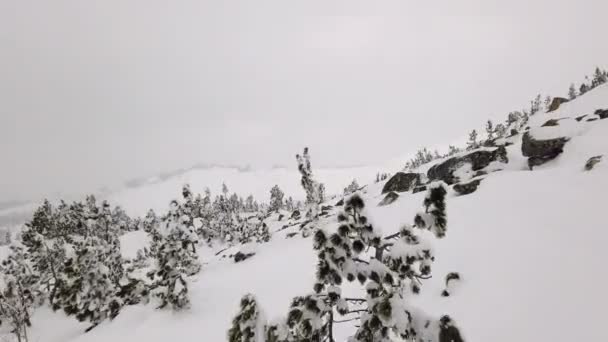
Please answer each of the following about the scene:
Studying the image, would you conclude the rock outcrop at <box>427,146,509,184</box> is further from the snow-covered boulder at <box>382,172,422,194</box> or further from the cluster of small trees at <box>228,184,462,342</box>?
the cluster of small trees at <box>228,184,462,342</box>

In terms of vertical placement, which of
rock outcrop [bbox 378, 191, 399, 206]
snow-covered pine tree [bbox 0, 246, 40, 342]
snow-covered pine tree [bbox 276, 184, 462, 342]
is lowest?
snow-covered pine tree [bbox 0, 246, 40, 342]

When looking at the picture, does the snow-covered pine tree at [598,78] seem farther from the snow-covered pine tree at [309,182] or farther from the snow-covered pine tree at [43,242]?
the snow-covered pine tree at [43,242]

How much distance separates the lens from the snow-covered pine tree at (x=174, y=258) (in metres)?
22.4

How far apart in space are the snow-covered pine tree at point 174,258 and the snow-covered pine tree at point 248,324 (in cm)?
1968

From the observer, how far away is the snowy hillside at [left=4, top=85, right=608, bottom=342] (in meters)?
9.71

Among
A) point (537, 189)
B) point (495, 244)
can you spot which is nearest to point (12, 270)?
point (495, 244)

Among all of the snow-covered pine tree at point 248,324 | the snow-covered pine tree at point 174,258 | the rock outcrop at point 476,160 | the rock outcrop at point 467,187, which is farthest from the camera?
the rock outcrop at point 476,160

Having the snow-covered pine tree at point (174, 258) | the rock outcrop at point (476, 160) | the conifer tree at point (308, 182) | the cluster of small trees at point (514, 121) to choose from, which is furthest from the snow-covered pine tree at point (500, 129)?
the snow-covered pine tree at point (174, 258)

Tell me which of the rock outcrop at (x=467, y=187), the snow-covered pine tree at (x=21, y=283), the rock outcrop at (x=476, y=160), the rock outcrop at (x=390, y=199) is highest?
the rock outcrop at (x=476, y=160)

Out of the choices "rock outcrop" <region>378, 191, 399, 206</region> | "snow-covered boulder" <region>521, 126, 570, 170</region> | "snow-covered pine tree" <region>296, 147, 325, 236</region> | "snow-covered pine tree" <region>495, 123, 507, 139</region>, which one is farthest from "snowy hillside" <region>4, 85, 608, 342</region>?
"snow-covered pine tree" <region>495, 123, 507, 139</region>

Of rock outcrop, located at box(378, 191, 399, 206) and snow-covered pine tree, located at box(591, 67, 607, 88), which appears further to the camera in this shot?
snow-covered pine tree, located at box(591, 67, 607, 88)

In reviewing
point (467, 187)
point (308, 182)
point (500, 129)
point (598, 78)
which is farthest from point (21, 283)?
point (598, 78)

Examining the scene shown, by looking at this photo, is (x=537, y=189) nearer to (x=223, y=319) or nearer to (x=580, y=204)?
(x=580, y=204)

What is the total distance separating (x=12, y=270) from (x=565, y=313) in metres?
59.3
